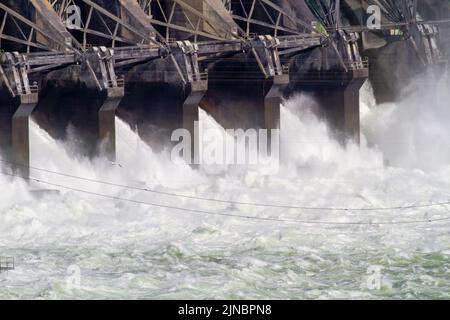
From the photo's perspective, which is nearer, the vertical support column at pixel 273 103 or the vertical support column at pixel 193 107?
A: the vertical support column at pixel 193 107

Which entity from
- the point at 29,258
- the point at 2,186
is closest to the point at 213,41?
the point at 2,186

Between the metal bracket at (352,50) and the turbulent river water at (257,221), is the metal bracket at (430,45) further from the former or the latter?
the metal bracket at (352,50)

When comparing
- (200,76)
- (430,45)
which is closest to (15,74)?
(200,76)

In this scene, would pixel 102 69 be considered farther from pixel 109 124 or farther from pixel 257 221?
pixel 257 221

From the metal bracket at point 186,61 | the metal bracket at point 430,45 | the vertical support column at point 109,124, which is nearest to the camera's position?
the vertical support column at point 109,124

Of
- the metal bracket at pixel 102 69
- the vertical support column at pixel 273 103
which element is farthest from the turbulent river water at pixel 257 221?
the metal bracket at pixel 102 69

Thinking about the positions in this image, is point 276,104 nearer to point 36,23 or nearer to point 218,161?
point 218,161

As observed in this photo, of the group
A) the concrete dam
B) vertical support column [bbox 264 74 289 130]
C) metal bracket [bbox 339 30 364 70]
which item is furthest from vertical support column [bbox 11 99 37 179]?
metal bracket [bbox 339 30 364 70]
